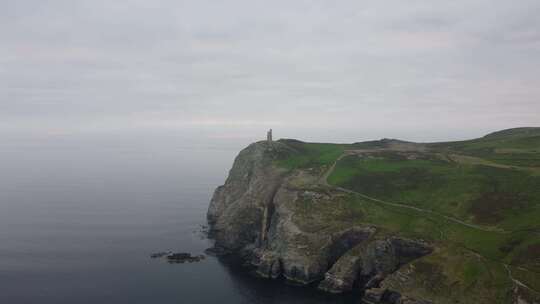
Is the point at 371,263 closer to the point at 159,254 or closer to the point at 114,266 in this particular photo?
the point at 159,254

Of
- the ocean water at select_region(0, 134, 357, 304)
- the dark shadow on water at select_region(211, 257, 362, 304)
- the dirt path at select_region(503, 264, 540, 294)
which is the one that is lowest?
the dark shadow on water at select_region(211, 257, 362, 304)

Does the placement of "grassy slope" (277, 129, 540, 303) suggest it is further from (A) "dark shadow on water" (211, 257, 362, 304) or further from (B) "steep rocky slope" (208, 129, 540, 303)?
(A) "dark shadow on water" (211, 257, 362, 304)

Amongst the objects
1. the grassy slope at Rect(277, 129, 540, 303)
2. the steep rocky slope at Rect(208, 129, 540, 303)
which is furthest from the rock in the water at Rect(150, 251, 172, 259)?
the grassy slope at Rect(277, 129, 540, 303)

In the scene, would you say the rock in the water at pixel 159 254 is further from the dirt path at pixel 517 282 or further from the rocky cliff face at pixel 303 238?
the dirt path at pixel 517 282

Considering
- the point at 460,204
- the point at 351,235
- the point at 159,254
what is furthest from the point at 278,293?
the point at 460,204

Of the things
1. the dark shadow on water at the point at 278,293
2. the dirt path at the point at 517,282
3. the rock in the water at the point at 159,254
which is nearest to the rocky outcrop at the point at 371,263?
the dark shadow on water at the point at 278,293

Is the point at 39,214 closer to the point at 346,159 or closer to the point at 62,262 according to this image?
the point at 62,262

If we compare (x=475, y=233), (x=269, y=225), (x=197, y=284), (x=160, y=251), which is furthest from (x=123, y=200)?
(x=475, y=233)
